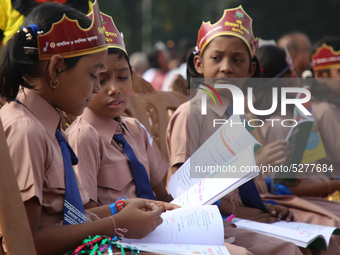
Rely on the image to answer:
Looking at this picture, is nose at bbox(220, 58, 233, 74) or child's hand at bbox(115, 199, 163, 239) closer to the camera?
child's hand at bbox(115, 199, 163, 239)

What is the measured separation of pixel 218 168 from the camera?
5.76 ft

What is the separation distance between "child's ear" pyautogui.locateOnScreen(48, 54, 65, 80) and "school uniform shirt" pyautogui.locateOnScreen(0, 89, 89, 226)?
0.09m

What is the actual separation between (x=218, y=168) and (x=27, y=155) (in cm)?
82

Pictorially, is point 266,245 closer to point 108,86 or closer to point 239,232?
point 239,232

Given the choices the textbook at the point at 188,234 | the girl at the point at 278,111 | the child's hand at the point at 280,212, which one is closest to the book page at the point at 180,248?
the textbook at the point at 188,234

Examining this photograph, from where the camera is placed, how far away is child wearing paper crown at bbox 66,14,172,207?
1.75m

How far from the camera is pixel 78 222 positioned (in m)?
1.35

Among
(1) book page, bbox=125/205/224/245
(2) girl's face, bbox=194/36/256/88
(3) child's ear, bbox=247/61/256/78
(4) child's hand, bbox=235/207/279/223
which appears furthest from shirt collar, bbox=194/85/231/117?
(1) book page, bbox=125/205/224/245

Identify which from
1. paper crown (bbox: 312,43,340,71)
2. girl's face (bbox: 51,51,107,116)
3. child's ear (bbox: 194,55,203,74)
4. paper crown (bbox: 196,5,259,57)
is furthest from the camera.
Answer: paper crown (bbox: 312,43,340,71)

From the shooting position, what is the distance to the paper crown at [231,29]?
261 centimetres

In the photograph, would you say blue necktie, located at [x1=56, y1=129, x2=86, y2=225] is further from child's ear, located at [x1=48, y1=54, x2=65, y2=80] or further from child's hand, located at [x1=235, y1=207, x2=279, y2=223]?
child's hand, located at [x1=235, y1=207, x2=279, y2=223]

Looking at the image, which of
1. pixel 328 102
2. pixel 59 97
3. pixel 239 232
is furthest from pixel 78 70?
pixel 328 102

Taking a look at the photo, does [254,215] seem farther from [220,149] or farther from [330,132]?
[330,132]

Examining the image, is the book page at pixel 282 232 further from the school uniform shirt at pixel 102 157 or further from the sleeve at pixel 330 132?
the sleeve at pixel 330 132
